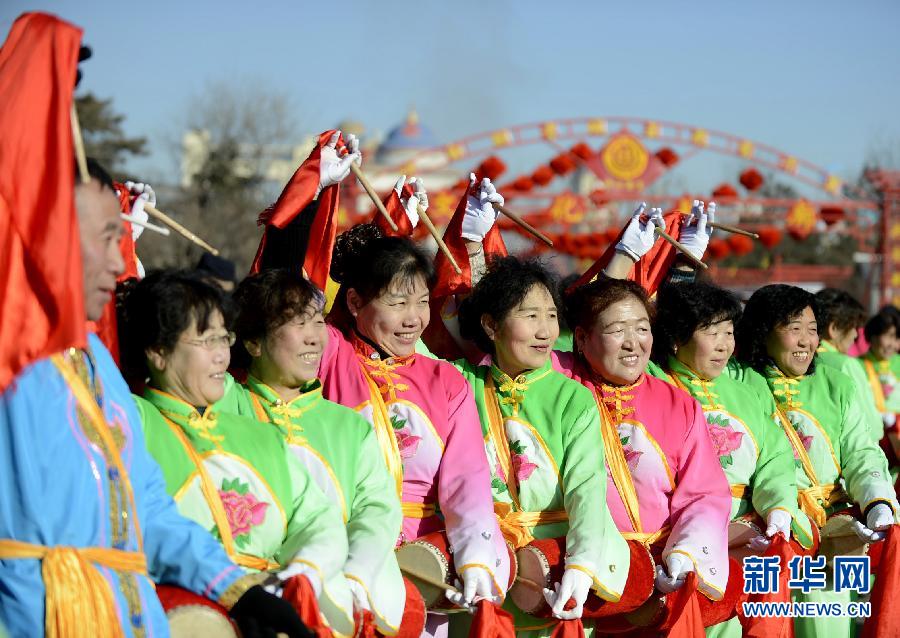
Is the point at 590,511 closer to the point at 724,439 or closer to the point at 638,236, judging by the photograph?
the point at 724,439

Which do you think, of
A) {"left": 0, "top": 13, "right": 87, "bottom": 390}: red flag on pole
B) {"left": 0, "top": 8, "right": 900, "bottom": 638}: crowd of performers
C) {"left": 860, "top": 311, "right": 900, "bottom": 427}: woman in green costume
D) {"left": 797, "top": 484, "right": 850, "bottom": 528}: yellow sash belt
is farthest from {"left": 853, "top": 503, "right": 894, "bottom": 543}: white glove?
{"left": 0, "top": 13, "right": 87, "bottom": 390}: red flag on pole

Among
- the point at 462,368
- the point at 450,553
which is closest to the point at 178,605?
the point at 450,553

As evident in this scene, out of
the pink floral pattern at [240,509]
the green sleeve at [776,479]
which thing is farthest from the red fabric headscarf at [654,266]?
the pink floral pattern at [240,509]

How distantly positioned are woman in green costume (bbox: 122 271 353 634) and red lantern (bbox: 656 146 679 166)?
20223mm

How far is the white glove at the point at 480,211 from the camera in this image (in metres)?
4.66

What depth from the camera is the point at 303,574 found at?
9.75ft

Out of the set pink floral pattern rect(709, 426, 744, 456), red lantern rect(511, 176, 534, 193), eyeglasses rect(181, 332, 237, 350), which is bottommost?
pink floral pattern rect(709, 426, 744, 456)

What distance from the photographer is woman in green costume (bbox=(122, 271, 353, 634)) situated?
10.0 feet

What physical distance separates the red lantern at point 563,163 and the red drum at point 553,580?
19.2m

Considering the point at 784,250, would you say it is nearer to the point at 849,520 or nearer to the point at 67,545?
the point at 849,520

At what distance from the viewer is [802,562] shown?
4.83 m

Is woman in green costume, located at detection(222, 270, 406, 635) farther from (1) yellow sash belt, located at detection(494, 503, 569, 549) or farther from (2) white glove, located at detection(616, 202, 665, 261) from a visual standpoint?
(2) white glove, located at detection(616, 202, 665, 261)

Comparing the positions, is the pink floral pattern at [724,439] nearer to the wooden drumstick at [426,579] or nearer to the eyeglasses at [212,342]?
the wooden drumstick at [426,579]

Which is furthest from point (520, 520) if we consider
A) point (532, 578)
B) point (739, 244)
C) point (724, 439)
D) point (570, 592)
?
point (739, 244)
